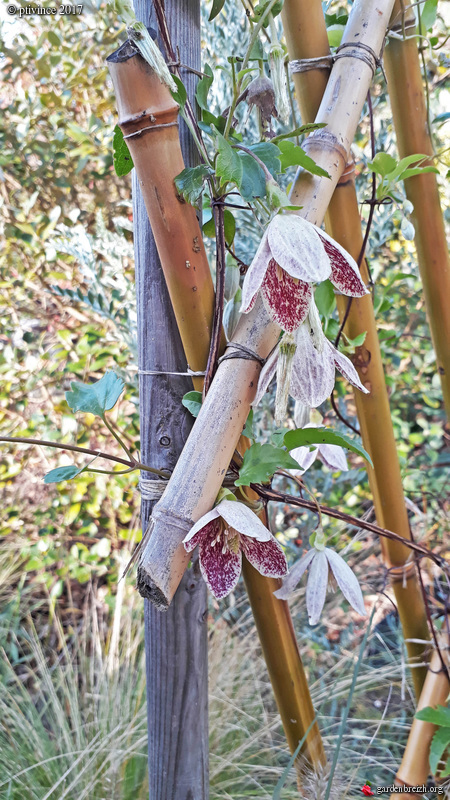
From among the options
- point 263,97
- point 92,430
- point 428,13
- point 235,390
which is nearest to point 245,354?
point 235,390

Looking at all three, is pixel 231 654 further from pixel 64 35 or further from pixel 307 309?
pixel 64 35

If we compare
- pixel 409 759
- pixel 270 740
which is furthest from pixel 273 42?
pixel 270 740

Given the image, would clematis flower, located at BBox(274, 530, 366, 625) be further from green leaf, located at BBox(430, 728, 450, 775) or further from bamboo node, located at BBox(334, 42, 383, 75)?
bamboo node, located at BBox(334, 42, 383, 75)

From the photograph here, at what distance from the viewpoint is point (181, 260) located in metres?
0.39

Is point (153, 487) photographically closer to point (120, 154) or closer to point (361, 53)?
point (120, 154)

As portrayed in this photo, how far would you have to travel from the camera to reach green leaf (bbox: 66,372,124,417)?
43 cm

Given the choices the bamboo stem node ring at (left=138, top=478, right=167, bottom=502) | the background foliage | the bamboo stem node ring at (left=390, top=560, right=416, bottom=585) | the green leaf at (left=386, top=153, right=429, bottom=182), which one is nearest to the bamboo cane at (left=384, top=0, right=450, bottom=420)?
the green leaf at (left=386, top=153, right=429, bottom=182)

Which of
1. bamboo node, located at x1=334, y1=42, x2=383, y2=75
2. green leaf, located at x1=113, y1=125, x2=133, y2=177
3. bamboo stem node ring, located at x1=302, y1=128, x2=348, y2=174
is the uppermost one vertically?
bamboo node, located at x1=334, y1=42, x2=383, y2=75

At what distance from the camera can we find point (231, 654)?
4.35 feet

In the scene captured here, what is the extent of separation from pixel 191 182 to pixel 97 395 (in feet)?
0.60

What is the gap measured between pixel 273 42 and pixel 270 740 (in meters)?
1.26

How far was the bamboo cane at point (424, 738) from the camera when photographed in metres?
0.69

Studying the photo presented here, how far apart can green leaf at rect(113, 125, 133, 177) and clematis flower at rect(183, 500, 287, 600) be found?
268 mm

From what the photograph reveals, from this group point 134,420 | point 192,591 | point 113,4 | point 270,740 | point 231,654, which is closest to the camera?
point 113,4
